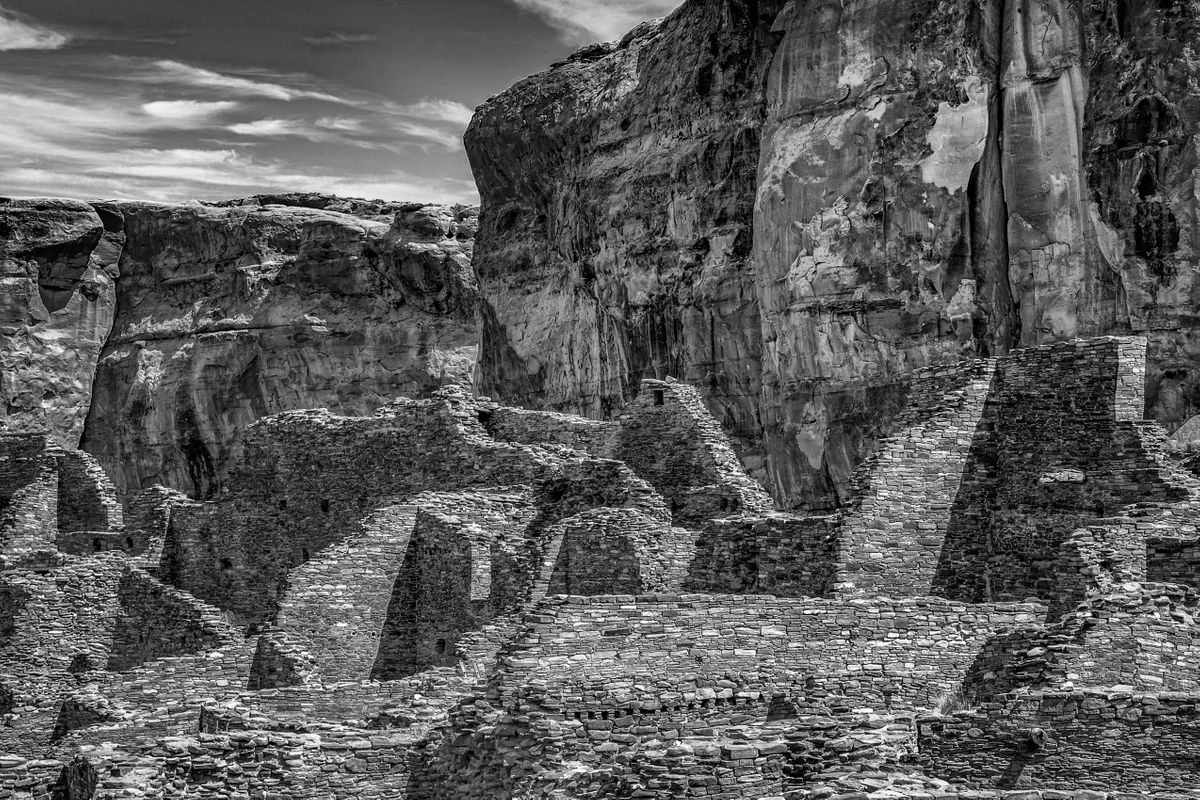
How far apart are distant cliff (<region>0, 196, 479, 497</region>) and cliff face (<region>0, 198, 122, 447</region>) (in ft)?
0.25

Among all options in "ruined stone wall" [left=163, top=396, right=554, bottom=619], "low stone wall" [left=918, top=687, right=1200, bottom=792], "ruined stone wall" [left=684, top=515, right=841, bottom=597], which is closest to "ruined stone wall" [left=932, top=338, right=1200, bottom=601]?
"ruined stone wall" [left=684, top=515, right=841, bottom=597]

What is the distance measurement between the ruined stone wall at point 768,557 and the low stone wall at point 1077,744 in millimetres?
7872

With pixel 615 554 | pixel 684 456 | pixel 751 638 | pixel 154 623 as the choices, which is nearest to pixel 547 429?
pixel 684 456

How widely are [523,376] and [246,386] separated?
82.6 ft

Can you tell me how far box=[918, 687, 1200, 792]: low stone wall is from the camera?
68.4 feet

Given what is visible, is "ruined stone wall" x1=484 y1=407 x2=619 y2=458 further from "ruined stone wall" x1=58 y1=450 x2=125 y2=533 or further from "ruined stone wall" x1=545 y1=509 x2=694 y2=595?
"ruined stone wall" x1=58 y1=450 x2=125 y2=533

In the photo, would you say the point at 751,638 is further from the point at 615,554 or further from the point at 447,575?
the point at 447,575

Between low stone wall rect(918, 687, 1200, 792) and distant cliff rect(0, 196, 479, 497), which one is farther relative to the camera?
distant cliff rect(0, 196, 479, 497)

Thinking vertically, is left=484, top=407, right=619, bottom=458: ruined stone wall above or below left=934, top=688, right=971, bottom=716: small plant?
above

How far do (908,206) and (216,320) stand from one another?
48103 mm

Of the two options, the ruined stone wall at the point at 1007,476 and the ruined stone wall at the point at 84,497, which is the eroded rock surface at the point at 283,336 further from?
the ruined stone wall at the point at 1007,476

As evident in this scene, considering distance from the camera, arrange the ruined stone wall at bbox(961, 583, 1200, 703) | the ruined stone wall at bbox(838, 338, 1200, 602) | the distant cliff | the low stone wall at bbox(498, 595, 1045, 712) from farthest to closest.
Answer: the distant cliff
the ruined stone wall at bbox(838, 338, 1200, 602)
the low stone wall at bbox(498, 595, 1045, 712)
the ruined stone wall at bbox(961, 583, 1200, 703)

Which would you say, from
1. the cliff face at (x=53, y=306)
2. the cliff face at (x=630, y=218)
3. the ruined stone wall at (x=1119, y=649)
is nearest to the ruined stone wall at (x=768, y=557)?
the ruined stone wall at (x=1119, y=649)

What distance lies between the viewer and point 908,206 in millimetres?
50562
